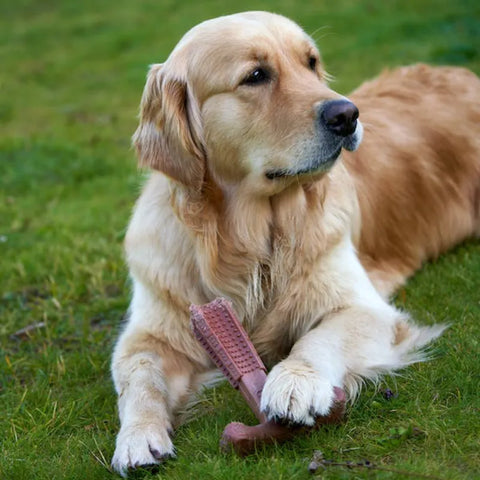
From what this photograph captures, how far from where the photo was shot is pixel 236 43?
3.37 meters

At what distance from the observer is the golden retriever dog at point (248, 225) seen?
3225mm

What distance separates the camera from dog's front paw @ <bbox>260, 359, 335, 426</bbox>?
274 cm

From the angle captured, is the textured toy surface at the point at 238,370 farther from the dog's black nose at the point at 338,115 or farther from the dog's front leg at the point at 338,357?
the dog's black nose at the point at 338,115

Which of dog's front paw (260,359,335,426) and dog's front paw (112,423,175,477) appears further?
dog's front paw (112,423,175,477)

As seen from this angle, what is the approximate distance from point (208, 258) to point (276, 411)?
916mm

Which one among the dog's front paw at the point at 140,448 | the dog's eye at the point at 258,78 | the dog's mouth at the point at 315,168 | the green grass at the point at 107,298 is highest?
the dog's eye at the point at 258,78

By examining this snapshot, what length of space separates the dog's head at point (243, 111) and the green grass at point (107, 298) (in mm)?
907

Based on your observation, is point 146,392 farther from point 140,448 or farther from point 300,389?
point 300,389

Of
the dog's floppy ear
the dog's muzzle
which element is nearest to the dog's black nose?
the dog's muzzle

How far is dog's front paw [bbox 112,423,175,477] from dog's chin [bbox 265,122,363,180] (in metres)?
1.09

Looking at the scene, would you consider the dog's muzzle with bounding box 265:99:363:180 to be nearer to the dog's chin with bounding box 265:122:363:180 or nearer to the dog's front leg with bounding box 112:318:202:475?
the dog's chin with bounding box 265:122:363:180

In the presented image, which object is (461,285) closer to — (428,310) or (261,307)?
(428,310)

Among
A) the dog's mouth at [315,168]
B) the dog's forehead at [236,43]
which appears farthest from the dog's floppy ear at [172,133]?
the dog's mouth at [315,168]

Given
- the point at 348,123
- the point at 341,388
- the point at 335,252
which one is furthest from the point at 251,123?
the point at 341,388
